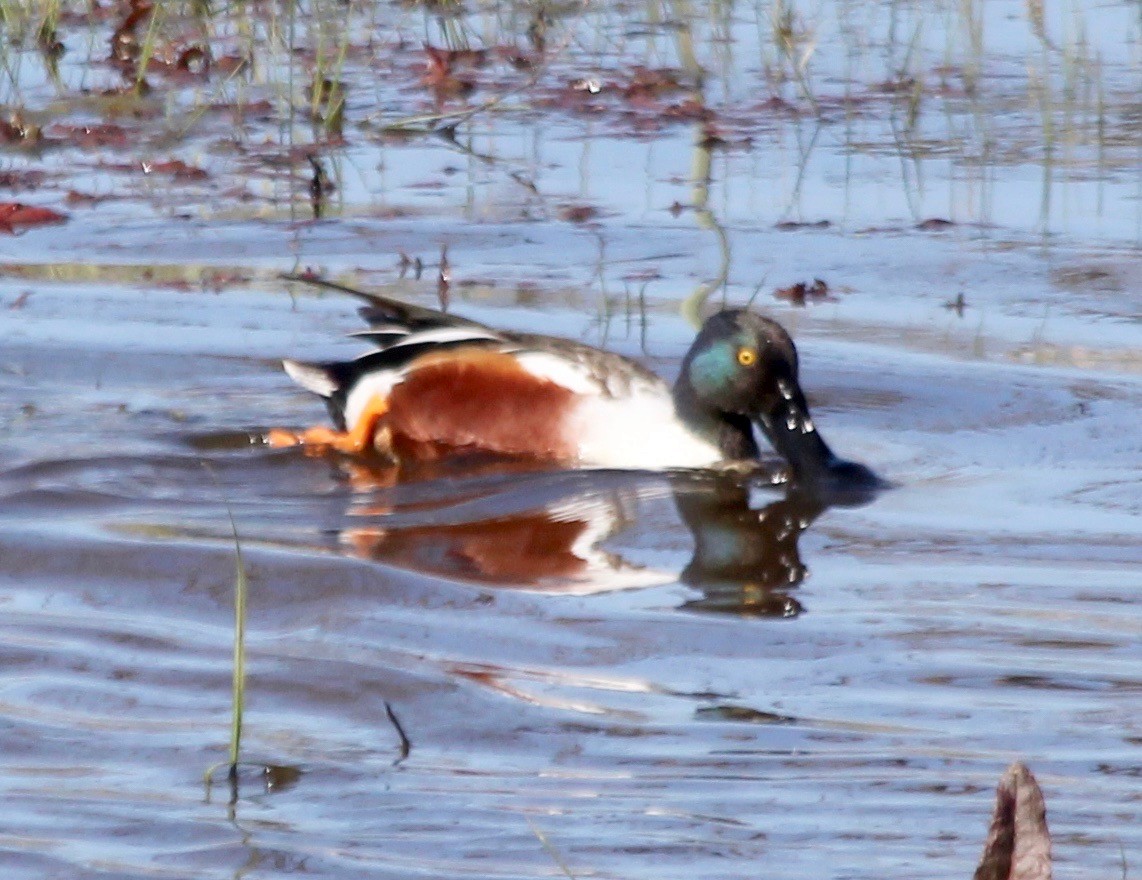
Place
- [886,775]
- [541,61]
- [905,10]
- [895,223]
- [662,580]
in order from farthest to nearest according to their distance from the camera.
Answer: [905,10] → [541,61] → [895,223] → [662,580] → [886,775]

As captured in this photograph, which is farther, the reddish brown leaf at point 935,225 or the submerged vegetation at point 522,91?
the submerged vegetation at point 522,91

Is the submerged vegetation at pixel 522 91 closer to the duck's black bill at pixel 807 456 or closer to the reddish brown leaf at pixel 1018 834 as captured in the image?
the duck's black bill at pixel 807 456

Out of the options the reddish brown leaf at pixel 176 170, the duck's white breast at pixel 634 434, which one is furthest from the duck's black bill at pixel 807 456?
the reddish brown leaf at pixel 176 170

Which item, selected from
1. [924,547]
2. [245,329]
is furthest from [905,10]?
[924,547]

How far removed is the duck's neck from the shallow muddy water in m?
0.21

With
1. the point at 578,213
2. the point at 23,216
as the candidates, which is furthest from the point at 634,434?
the point at 23,216

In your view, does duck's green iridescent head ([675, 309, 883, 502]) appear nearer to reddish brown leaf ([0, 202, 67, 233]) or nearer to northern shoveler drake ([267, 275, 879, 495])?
northern shoveler drake ([267, 275, 879, 495])

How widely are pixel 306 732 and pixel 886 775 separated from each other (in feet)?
3.00

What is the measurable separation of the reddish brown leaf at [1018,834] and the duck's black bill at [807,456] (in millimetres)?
3327

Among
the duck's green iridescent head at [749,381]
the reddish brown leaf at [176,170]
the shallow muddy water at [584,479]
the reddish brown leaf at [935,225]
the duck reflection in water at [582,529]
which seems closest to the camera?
the shallow muddy water at [584,479]

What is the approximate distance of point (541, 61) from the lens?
10.3 meters

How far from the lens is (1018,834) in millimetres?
2225

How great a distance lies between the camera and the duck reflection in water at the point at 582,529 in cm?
484

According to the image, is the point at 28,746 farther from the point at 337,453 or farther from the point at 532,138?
the point at 532,138
